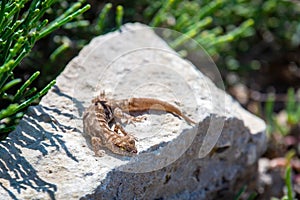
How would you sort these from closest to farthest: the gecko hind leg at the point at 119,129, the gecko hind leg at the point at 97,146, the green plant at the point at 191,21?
the gecko hind leg at the point at 97,146 → the gecko hind leg at the point at 119,129 → the green plant at the point at 191,21

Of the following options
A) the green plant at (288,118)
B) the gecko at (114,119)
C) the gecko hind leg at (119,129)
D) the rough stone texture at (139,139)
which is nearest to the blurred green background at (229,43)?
the green plant at (288,118)

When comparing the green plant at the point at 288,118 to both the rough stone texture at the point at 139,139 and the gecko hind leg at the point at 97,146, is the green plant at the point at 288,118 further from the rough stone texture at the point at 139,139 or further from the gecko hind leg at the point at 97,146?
the gecko hind leg at the point at 97,146

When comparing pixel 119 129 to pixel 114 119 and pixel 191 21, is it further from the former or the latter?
pixel 191 21

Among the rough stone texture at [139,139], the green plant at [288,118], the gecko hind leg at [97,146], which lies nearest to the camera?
the rough stone texture at [139,139]

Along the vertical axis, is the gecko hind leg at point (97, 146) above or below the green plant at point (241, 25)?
above

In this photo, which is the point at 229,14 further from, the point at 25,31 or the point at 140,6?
the point at 25,31

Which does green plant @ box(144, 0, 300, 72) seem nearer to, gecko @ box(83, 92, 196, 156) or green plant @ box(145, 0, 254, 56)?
green plant @ box(145, 0, 254, 56)

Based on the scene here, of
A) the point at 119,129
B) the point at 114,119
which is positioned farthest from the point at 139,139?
the point at 114,119
